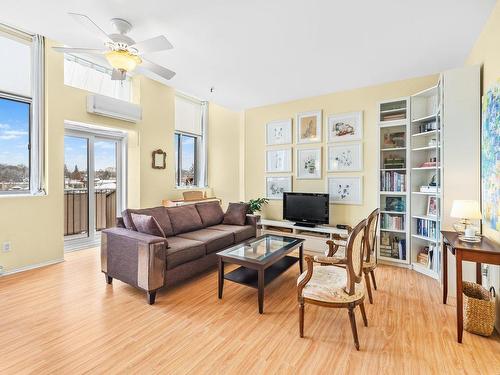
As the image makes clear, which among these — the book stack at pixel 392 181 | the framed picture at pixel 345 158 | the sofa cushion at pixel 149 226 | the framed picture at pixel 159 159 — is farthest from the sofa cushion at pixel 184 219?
the book stack at pixel 392 181

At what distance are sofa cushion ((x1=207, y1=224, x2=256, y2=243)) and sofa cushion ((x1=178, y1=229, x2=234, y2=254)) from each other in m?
0.13

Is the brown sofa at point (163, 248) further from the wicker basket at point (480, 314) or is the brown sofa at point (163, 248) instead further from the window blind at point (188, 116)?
the wicker basket at point (480, 314)

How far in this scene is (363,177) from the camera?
14.1ft

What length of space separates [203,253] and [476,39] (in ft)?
13.2

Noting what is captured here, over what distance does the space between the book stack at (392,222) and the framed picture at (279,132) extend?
218 centimetres

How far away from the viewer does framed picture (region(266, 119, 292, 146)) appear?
5031 millimetres

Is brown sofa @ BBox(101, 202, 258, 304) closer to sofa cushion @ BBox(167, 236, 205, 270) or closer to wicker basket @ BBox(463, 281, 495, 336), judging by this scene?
sofa cushion @ BBox(167, 236, 205, 270)

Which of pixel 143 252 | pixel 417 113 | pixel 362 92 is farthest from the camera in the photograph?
pixel 362 92

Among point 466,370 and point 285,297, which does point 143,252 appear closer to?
point 285,297

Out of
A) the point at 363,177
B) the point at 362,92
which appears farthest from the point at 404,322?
the point at 362,92

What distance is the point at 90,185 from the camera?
4.40 m

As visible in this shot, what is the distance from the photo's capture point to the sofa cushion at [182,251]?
9.06ft

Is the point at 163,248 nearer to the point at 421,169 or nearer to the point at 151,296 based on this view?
the point at 151,296

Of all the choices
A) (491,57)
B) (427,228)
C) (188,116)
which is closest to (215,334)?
(427,228)
